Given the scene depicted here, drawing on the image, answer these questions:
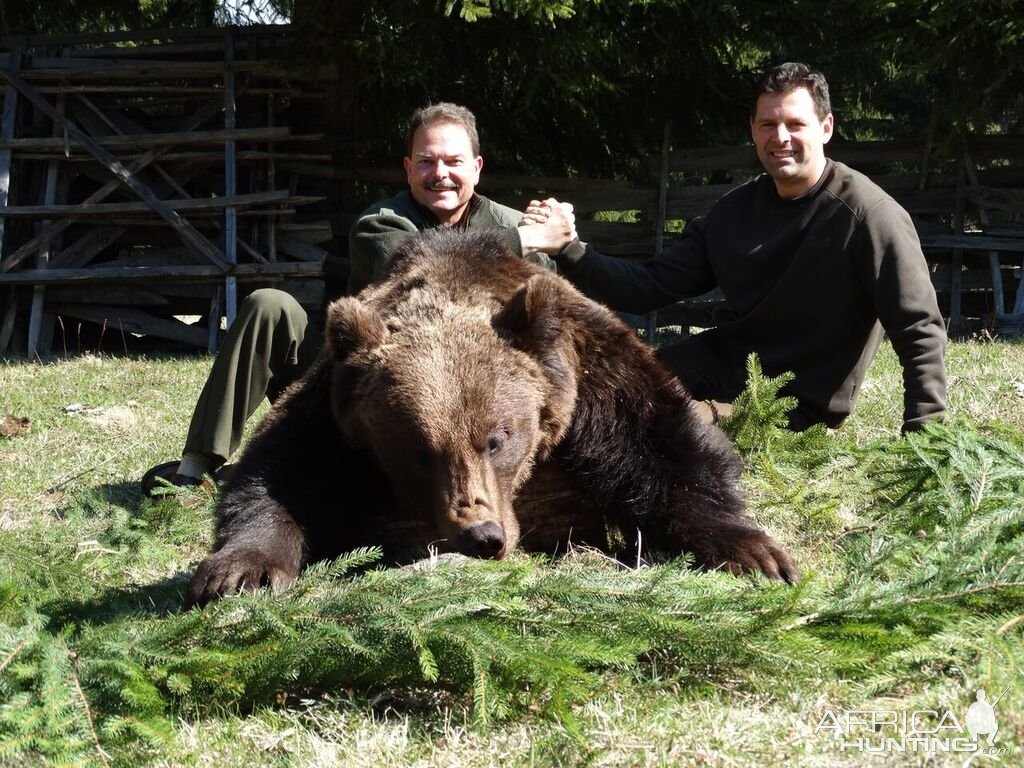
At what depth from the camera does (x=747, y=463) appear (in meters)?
5.12

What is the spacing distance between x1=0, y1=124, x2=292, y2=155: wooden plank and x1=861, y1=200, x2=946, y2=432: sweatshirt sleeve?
9326 millimetres

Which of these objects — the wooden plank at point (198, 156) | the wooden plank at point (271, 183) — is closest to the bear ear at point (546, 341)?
the wooden plank at point (271, 183)

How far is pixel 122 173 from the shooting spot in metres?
13.2

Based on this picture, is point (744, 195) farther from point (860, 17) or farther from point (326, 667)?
point (860, 17)

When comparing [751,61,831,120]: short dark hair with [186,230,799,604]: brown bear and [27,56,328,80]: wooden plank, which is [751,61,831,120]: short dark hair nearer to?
[186,230,799,604]: brown bear

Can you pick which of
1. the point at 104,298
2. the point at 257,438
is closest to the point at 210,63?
the point at 104,298

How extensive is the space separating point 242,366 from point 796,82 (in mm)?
3275

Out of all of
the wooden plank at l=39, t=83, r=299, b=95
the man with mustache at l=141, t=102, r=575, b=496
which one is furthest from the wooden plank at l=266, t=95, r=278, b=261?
the man with mustache at l=141, t=102, r=575, b=496

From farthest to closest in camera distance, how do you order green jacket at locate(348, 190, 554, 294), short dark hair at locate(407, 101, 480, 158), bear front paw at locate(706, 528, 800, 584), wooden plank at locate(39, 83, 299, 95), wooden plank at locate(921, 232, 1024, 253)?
1. wooden plank at locate(921, 232, 1024, 253)
2. wooden plank at locate(39, 83, 299, 95)
3. short dark hair at locate(407, 101, 480, 158)
4. green jacket at locate(348, 190, 554, 294)
5. bear front paw at locate(706, 528, 800, 584)

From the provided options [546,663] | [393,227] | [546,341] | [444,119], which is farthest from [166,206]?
[546,663]

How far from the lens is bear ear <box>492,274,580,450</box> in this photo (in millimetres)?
4102

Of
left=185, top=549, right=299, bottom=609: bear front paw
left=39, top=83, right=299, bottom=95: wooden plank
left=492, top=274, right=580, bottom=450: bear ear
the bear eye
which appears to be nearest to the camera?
left=185, top=549, right=299, bottom=609: bear front paw

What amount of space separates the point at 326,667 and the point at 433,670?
1.07 feet

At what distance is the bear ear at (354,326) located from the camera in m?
4.14
